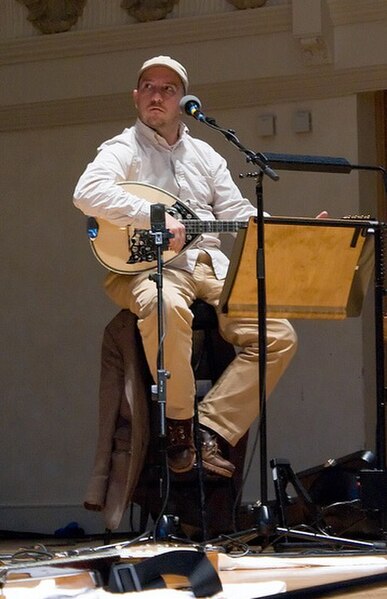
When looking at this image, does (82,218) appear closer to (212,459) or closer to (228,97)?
(228,97)

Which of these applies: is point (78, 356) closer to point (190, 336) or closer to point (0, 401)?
point (0, 401)

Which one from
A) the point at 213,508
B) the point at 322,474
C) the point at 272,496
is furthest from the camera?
the point at 272,496

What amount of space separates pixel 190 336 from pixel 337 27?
8.20ft

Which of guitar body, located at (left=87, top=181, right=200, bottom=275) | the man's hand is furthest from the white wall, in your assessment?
the man's hand

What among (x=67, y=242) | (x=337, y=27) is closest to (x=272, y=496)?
(x=67, y=242)

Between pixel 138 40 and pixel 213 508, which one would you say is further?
pixel 138 40

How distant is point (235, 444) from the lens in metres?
4.42

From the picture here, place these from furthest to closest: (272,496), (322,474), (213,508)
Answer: (272,496), (213,508), (322,474)

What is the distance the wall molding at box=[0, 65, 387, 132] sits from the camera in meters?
6.16

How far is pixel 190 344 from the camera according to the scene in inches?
168

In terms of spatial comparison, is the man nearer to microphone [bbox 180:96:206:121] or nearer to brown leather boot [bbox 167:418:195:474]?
brown leather boot [bbox 167:418:195:474]

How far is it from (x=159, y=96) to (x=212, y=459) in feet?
4.34

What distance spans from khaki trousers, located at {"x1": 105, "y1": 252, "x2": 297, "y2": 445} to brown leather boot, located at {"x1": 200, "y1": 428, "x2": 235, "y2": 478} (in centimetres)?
4

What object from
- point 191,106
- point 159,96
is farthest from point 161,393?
point 159,96
